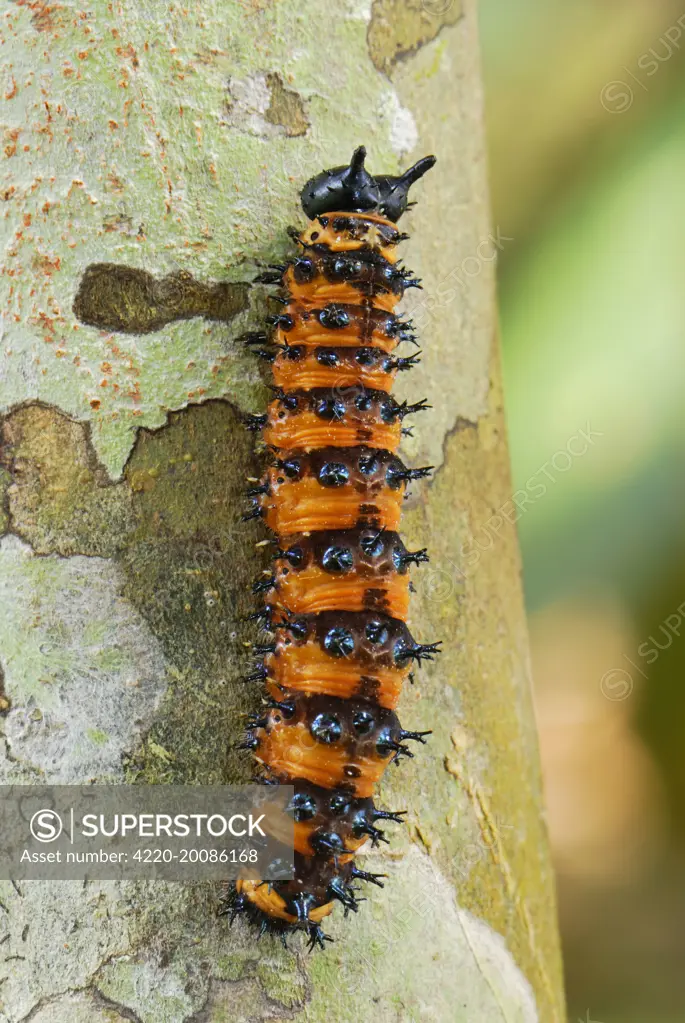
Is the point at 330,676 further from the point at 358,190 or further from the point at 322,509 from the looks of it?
the point at 358,190

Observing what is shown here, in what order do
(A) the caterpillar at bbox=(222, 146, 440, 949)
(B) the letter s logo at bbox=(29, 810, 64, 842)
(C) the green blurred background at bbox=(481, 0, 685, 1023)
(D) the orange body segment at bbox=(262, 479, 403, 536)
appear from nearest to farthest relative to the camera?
(B) the letter s logo at bbox=(29, 810, 64, 842)
(A) the caterpillar at bbox=(222, 146, 440, 949)
(D) the orange body segment at bbox=(262, 479, 403, 536)
(C) the green blurred background at bbox=(481, 0, 685, 1023)

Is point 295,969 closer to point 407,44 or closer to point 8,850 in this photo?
point 8,850

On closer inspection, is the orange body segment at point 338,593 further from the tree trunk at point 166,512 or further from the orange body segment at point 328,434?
the orange body segment at point 328,434

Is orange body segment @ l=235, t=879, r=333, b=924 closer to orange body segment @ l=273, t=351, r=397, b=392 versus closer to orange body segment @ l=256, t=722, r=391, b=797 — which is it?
orange body segment @ l=256, t=722, r=391, b=797

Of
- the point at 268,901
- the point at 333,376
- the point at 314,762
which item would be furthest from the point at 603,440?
the point at 268,901

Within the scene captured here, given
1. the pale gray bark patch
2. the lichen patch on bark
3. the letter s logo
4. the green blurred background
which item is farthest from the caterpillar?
the green blurred background
